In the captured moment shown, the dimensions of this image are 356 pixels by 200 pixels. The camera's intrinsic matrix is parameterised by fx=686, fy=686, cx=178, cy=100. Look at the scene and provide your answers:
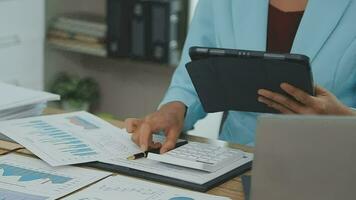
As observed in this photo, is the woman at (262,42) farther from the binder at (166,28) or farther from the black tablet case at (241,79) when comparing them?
the binder at (166,28)

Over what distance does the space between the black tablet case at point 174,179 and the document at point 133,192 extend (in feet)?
0.06

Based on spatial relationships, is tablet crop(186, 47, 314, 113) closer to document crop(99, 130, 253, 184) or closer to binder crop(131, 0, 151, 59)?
document crop(99, 130, 253, 184)

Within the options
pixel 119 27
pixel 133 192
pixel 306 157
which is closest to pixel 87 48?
pixel 119 27

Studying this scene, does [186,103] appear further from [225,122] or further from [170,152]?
[170,152]

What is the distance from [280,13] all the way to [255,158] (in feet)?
2.53

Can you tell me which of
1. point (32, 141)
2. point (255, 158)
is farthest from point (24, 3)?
point (255, 158)

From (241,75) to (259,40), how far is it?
0.37m

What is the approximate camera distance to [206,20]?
5.80 feet

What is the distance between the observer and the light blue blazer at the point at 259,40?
158 centimetres

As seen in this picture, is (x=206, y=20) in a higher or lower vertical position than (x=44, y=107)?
higher

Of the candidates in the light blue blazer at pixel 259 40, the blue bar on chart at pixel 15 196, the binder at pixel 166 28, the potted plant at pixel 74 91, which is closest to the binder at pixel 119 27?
the binder at pixel 166 28

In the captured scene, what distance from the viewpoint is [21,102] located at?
1608 millimetres

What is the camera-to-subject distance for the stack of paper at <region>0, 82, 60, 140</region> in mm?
1596

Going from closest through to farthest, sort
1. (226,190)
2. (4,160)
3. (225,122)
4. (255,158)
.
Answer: (255,158) < (226,190) < (4,160) < (225,122)
